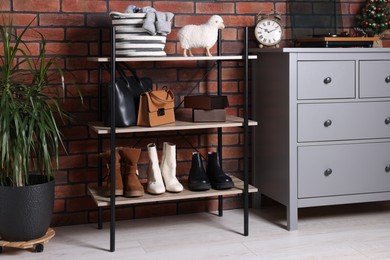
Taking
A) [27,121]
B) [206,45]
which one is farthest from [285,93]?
[27,121]

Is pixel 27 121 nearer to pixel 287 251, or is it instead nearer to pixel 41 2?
pixel 41 2

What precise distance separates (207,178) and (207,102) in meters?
0.39

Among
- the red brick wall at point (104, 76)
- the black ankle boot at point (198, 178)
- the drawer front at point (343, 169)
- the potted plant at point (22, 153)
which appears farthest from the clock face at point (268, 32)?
the potted plant at point (22, 153)

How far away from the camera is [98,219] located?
3174mm

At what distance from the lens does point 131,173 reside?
2898 millimetres

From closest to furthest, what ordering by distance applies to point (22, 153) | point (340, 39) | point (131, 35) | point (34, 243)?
point (22, 153) → point (34, 243) → point (131, 35) → point (340, 39)

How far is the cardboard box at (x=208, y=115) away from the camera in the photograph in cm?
300

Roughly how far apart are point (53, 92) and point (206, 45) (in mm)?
818

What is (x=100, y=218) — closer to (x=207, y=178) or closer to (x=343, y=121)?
(x=207, y=178)

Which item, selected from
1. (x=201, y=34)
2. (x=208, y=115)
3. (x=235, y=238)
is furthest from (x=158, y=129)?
(x=235, y=238)

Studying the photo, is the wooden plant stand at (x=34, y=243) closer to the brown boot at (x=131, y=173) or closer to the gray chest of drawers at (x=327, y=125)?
the brown boot at (x=131, y=173)

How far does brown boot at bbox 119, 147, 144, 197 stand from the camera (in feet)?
9.43

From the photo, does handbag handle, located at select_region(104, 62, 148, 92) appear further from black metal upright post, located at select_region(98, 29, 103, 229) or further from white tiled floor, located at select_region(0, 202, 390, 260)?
white tiled floor, located at select_region(0, 202, 390, 260)

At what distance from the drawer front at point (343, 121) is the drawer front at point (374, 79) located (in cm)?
6
